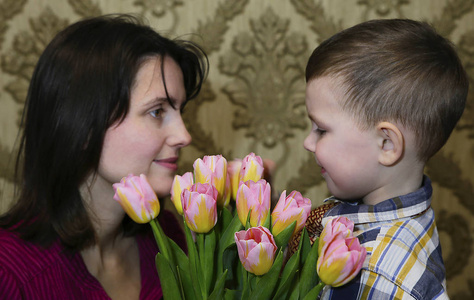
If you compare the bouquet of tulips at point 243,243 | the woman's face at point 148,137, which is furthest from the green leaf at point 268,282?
the woman's face at point 148,137

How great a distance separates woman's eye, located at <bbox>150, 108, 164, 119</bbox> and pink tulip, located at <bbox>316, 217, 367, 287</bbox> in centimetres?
68

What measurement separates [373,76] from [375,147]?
5.1 inches

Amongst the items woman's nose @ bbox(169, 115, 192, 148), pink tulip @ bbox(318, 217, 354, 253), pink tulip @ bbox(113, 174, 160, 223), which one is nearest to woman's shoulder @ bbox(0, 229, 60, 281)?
woman's nose @ bbox(169, 115, 192, 148)

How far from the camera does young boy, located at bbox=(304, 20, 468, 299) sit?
0.90m

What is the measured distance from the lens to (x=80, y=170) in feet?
3.95

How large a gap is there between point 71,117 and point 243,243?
696mm

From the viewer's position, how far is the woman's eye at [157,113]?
1226 millimetres

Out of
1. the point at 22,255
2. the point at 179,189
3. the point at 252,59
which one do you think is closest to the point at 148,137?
the point at 22,255

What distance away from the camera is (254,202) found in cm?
66

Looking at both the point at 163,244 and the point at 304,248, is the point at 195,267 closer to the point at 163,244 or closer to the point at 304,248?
the point at 163,244

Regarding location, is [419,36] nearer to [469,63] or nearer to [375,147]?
[375,147]

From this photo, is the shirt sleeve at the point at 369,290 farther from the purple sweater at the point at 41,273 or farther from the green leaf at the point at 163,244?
the purple sweater at the point at 41,273

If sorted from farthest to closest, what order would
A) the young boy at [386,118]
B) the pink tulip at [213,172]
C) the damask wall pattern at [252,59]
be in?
the damask wall pattern at [252,59]
the young boy at [386,118]
the pink tulip at [213,172]

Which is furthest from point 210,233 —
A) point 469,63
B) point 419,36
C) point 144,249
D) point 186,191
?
point 469,63
